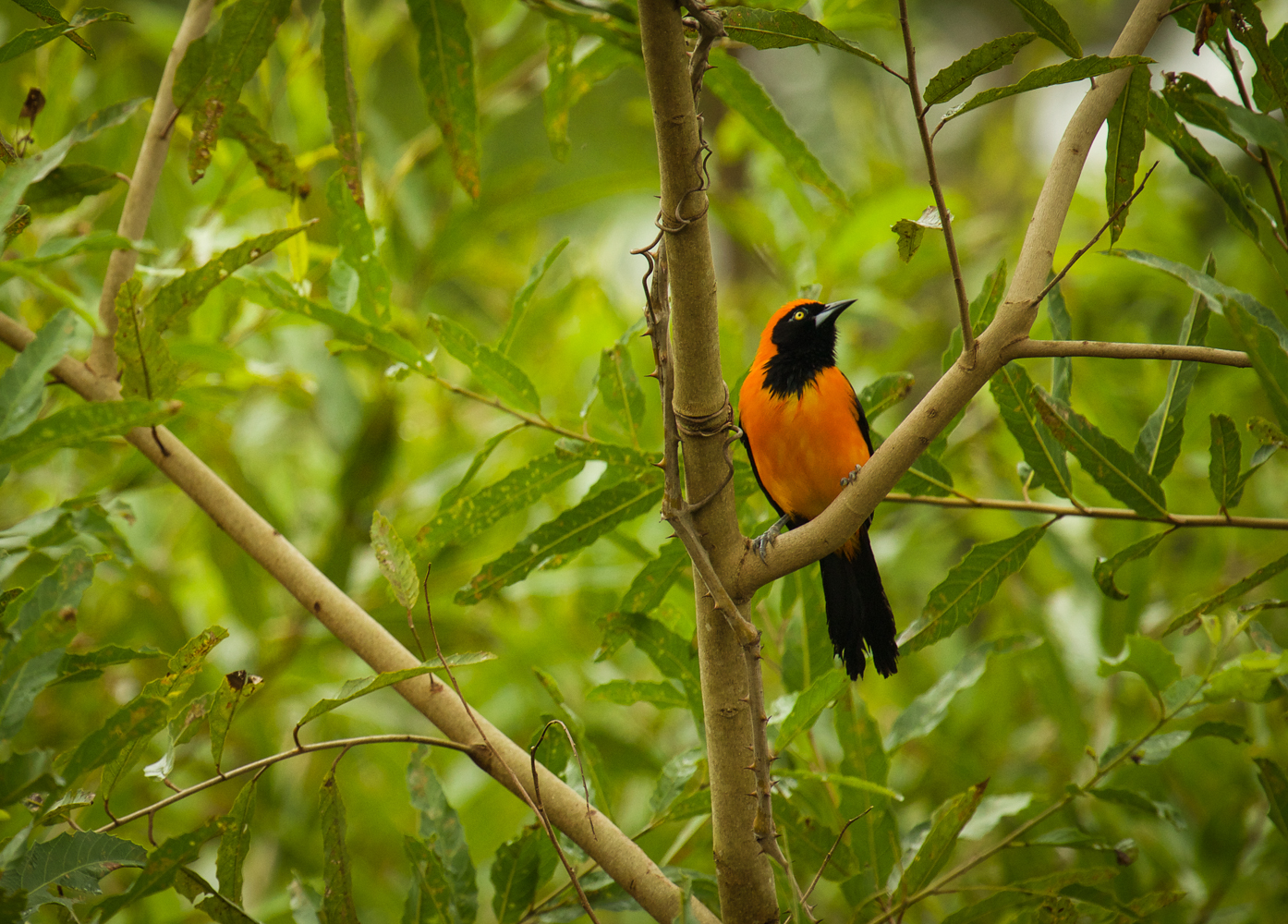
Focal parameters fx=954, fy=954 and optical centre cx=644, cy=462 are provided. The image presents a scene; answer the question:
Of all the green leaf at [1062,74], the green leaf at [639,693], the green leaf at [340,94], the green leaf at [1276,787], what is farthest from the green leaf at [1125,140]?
the green leaf at [340,94]

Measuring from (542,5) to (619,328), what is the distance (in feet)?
5.34

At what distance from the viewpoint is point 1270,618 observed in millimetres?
3479

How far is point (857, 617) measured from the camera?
7.30 ft

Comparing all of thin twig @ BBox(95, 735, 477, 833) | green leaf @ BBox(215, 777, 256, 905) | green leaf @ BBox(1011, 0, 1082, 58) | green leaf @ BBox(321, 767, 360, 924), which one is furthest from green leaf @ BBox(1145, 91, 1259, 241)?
green leaf @ BBox(215, 777, 256, 905)

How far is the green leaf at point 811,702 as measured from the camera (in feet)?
5.79

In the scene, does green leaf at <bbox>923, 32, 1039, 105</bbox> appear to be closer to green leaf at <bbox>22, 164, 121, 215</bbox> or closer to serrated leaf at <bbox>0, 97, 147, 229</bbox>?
serrated leaf at <bbox>0, 97, 147, 229</bbox>

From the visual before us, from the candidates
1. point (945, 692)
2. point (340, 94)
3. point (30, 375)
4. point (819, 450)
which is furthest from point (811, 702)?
point (340, 94)

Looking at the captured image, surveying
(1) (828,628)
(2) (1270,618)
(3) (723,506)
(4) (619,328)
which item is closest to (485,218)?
(4) (619,328)

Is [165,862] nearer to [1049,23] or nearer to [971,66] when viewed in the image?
[971,66]

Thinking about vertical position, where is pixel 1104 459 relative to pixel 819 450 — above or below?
below

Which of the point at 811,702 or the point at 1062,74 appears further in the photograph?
the point at 811,702

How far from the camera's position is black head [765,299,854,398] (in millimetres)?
2742

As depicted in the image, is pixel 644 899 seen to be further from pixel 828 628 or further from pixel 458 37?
pixel 458 37

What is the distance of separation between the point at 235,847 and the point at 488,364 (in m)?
1.03
